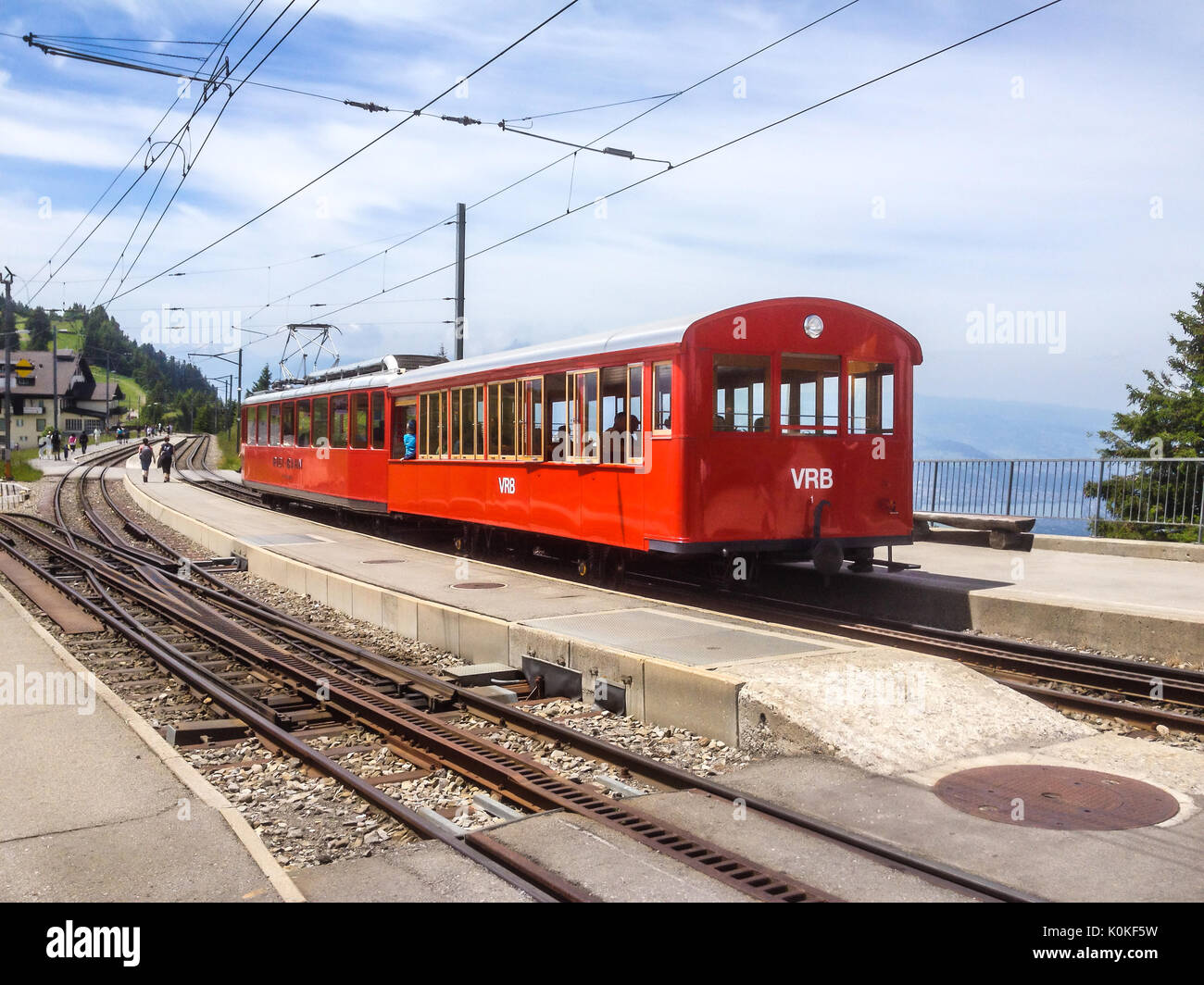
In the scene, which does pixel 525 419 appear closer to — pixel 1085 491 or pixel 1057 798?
pixel 1085 491

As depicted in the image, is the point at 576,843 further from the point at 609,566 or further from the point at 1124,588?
the point at 1124,588

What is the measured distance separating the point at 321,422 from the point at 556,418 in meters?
11.4

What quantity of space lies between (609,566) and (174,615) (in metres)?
5.17

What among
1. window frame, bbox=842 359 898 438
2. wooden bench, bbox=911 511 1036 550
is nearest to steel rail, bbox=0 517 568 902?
window frame, bbox=842 359 898 438

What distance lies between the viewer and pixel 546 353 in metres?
13.7

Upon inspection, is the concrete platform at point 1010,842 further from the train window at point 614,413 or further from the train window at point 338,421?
the train window at point 338,421

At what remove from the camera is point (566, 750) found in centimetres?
721

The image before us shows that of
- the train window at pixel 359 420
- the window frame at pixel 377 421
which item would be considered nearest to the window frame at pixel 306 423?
the train window at pixel 359 420

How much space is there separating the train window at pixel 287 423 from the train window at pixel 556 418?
13.7m

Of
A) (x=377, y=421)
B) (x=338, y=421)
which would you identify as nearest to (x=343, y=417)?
(x=338, y=421)

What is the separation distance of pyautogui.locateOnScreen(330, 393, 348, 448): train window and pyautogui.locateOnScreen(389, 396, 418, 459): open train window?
2758 millimetres

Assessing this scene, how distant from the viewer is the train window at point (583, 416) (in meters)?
12.6
